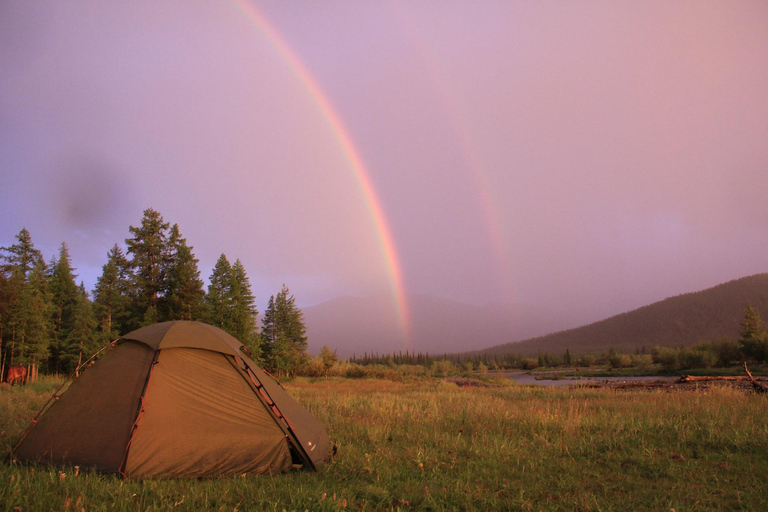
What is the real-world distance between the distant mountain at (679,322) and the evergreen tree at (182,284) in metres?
97.5

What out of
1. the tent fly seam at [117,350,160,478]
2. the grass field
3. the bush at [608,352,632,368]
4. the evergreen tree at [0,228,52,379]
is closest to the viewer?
the grass field

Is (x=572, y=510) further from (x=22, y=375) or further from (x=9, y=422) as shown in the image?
(x=22, y=375)

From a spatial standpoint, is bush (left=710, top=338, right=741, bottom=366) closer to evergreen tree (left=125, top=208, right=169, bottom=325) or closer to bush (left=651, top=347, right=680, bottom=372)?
bush (left=651, top=347, right=680, bottom=372)

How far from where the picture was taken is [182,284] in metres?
36.7

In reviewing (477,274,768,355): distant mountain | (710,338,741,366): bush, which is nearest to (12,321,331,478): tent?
(710,338,741,366): bush

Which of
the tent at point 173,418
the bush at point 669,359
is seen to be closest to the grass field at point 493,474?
the tent at point 173,418

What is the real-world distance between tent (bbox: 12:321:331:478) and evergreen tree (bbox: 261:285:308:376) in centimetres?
3838

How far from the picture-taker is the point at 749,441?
7410mm

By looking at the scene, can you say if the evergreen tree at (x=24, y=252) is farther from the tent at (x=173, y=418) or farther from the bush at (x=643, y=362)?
the bush at (x=643, y=362)

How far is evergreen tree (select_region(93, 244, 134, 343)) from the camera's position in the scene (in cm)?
3684

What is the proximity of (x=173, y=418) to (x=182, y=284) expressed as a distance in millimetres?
33479

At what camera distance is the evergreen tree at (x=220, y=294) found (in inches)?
1464

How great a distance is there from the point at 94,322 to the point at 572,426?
1513 inches

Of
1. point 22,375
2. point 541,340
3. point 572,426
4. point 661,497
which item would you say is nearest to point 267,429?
point 661,497
